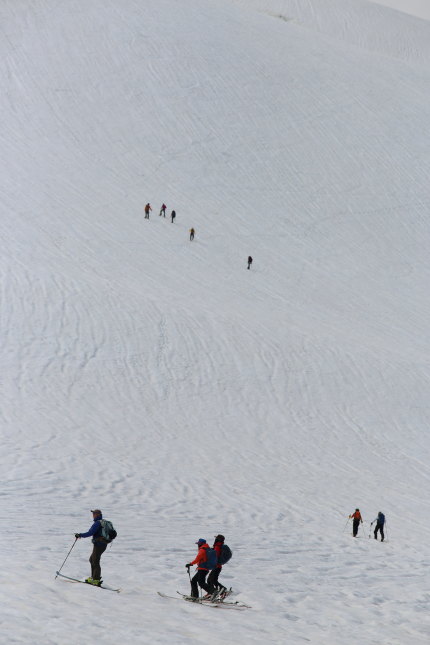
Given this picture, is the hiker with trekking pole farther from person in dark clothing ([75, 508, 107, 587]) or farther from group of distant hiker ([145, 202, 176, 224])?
group of distant hiker ([145, 202, 176, 224])

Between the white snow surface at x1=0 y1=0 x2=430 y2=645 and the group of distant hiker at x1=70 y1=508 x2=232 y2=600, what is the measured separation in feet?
1.44

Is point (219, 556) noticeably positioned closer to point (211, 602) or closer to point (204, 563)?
point (204, 563)

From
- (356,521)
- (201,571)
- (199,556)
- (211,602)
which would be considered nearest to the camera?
(199,556)

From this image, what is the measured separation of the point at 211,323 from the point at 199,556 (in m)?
20.0

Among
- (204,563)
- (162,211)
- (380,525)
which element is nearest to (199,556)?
(204,563)

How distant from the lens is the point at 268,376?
27.1 metres

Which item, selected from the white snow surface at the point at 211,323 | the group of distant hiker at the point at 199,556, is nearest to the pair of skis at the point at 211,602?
the group of distant hiker at the point at 199,556

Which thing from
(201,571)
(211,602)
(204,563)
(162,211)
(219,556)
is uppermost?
(162,211)

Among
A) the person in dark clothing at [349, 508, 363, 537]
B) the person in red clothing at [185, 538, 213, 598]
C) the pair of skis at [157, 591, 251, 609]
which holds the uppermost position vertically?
the person in dark clothing at [349, 508, 363, 537]

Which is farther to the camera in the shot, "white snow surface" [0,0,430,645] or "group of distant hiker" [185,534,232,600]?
"white snow surface" [0,0,430,645]

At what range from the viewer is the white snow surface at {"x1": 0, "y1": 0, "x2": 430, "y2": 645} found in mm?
12367

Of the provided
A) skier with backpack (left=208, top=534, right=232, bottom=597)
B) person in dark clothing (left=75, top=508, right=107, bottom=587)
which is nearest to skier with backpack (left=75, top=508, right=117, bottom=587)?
person in dark clothing (left=75, top=508, right=107, bottom=587)

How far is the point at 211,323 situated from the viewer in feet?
98.0

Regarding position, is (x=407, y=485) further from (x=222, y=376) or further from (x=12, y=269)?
(x=12, y=269)
